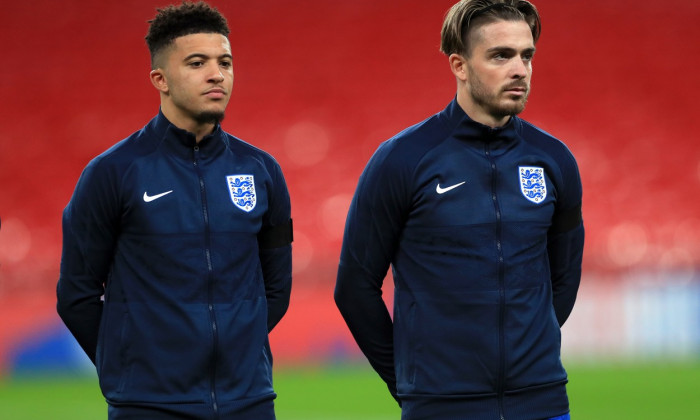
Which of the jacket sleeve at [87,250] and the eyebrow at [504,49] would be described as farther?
the jacket sleeve at [87,250]

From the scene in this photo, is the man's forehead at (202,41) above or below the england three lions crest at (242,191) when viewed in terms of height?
above

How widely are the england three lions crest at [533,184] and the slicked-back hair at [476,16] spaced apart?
0.37 m

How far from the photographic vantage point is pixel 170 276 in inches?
131

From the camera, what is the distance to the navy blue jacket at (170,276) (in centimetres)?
331

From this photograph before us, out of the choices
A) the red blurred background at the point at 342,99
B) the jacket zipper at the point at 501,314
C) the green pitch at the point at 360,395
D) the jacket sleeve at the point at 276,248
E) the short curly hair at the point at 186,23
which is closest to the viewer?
the jacket zipper at the point at 501,314

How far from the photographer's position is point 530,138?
3.38m

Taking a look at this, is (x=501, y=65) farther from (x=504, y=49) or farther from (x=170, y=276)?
(x=170, y=276)

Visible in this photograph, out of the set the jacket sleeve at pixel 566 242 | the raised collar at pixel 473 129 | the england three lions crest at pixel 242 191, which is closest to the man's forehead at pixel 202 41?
the england three lions crest at pixel 242 191

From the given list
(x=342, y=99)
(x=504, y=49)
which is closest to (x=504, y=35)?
(x=504, y=49)

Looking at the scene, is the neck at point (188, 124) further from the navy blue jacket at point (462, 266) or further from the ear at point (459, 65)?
the ear at point (459, 65)

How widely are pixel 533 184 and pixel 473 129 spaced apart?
9.1 inches

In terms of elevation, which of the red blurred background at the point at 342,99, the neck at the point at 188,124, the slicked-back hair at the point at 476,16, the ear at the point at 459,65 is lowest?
the neck at the point at 188,124

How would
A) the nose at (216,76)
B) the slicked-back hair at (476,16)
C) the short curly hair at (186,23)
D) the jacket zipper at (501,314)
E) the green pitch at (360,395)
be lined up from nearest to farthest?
1. the jacket zipper at (501,314)
2. the slicked-back hair at (476,16)
3. the nose at (216,76)
4. the short curly hair at (186,23)
5. the green pitch at (360,395)

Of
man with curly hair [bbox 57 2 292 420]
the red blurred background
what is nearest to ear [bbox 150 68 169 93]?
man with curly hair [bbox 57 2 292 420]
